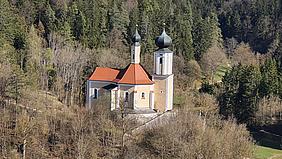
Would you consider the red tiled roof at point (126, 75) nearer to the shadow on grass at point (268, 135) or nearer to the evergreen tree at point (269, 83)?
the shadow on grass at point (268, 135)

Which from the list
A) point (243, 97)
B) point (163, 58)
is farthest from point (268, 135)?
point (163, 58)

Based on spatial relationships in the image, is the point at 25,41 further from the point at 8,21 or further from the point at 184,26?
the point at 184,26

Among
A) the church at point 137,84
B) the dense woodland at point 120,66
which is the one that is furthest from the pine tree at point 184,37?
the church at point 137,84

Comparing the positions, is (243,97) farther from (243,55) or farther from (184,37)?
(243,55)

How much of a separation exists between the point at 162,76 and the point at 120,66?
25.8 ft

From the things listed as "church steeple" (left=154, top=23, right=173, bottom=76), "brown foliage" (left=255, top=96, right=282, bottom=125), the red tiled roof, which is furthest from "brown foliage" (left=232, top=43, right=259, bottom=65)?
the red tiled roof

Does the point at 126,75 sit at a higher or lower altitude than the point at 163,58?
lower

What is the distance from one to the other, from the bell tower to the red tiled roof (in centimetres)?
68

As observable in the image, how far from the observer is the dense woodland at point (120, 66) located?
27328 mm

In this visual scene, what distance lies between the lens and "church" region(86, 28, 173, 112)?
35.2 meters

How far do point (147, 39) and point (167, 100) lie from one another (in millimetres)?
12794

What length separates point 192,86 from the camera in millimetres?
46344

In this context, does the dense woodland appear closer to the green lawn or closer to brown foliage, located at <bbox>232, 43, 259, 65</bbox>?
brown foliage, located at <bbox>232, 43, 259, 65</bbox>

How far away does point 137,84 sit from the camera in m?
35.1
